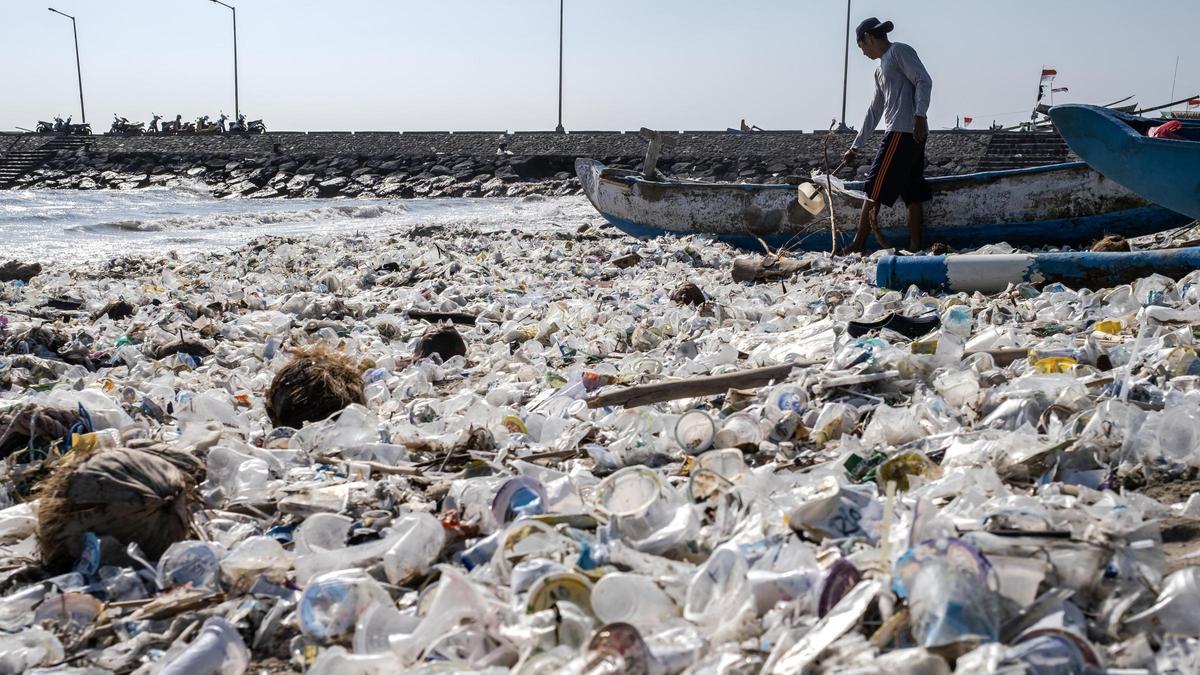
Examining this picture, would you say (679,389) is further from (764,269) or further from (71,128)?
(71,128)

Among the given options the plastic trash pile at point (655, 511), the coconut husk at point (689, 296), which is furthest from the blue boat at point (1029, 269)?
the coconut husk at point (689, 296)

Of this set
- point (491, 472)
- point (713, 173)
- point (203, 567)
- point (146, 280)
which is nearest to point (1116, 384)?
point (491, 472)

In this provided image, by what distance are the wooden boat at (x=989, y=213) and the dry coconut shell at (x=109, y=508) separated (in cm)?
698

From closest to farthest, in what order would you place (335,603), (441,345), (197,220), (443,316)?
(335,603)
(441,345)
(443,316)
(197,220)

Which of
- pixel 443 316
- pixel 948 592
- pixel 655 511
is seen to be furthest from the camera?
pixel 443 316

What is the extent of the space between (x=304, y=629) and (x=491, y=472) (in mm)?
881

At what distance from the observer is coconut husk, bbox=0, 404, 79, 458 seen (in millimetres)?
3025

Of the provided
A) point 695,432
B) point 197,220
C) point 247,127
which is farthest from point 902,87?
point 247,127

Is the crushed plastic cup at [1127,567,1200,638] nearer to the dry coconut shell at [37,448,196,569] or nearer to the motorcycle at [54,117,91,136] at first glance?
the dry coconut shell at [37,448,196,569]

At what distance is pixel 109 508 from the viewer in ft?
7.13

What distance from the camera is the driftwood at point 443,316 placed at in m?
5.71

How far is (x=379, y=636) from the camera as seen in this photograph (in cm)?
176

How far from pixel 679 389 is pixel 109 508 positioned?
5.57 ft

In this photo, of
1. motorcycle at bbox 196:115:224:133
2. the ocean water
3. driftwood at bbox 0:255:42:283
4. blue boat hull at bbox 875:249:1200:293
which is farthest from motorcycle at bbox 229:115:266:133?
blue boat hull at bbox 875:249:1200:293
